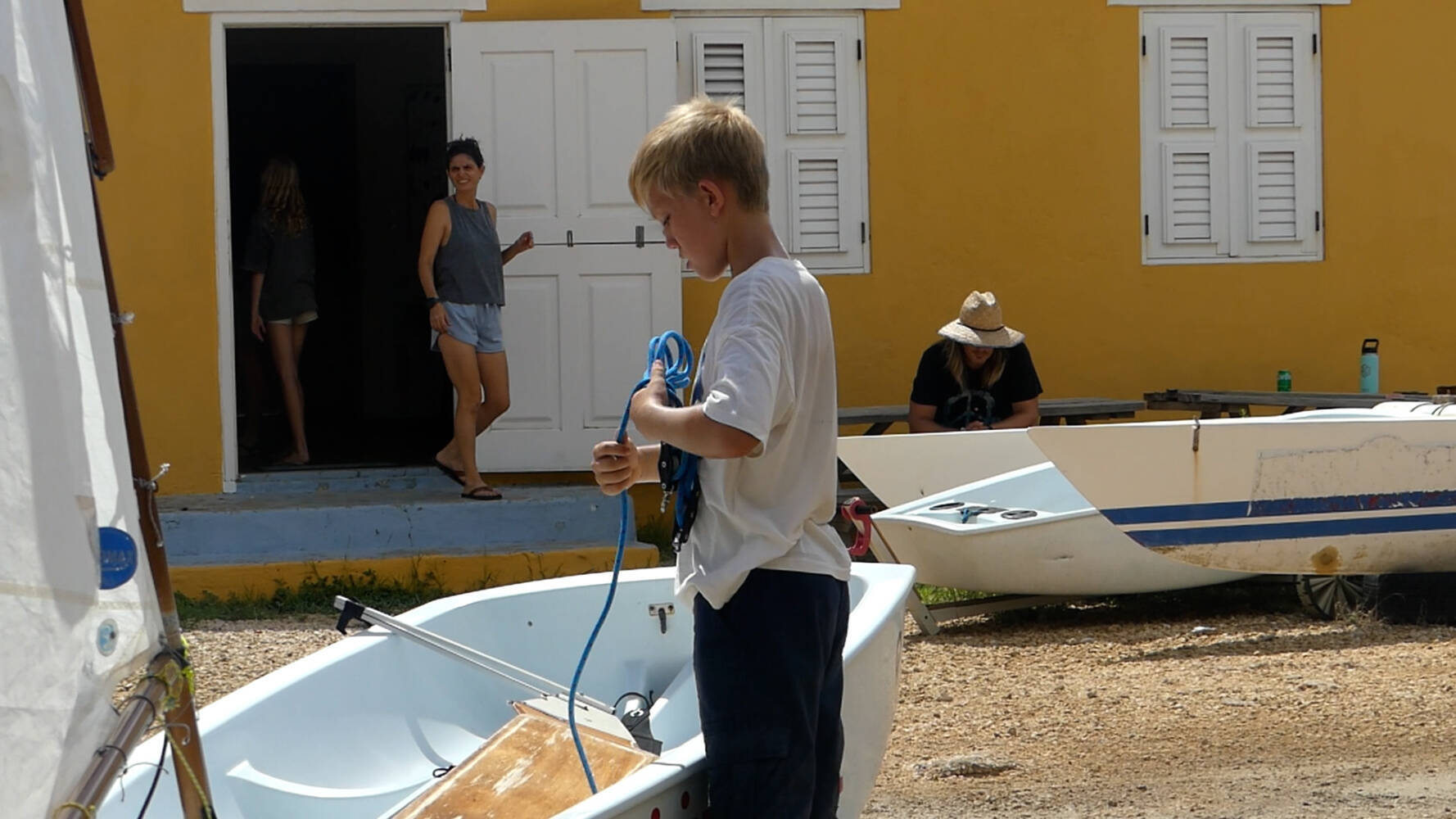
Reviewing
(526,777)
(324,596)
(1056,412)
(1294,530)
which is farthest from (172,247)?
(526,777)

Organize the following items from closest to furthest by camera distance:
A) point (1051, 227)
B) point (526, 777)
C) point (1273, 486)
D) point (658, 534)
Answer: point (526, 777)
point (1273, 486)
point (658, 534)
point (1051, 227)

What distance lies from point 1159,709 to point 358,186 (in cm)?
865

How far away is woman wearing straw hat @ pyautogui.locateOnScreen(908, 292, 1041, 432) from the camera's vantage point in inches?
306

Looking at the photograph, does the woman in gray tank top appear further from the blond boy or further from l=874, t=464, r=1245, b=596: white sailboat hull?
the blond boy

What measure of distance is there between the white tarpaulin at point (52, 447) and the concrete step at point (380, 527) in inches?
212

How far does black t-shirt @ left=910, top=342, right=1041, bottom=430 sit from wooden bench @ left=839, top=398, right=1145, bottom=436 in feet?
0.84

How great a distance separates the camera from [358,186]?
12461 mm

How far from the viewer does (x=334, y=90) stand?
40.5 ft

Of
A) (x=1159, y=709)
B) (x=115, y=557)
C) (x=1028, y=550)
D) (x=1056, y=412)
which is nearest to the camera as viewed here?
(x=115, y=557)

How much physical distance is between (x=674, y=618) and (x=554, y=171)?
14.4 ft

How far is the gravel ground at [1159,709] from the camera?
4.41 metres

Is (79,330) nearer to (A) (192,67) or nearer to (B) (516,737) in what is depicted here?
(B) (516,737)

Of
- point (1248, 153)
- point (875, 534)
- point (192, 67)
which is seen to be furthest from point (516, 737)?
point (1248, 153)

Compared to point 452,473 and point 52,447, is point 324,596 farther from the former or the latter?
point 52,447
